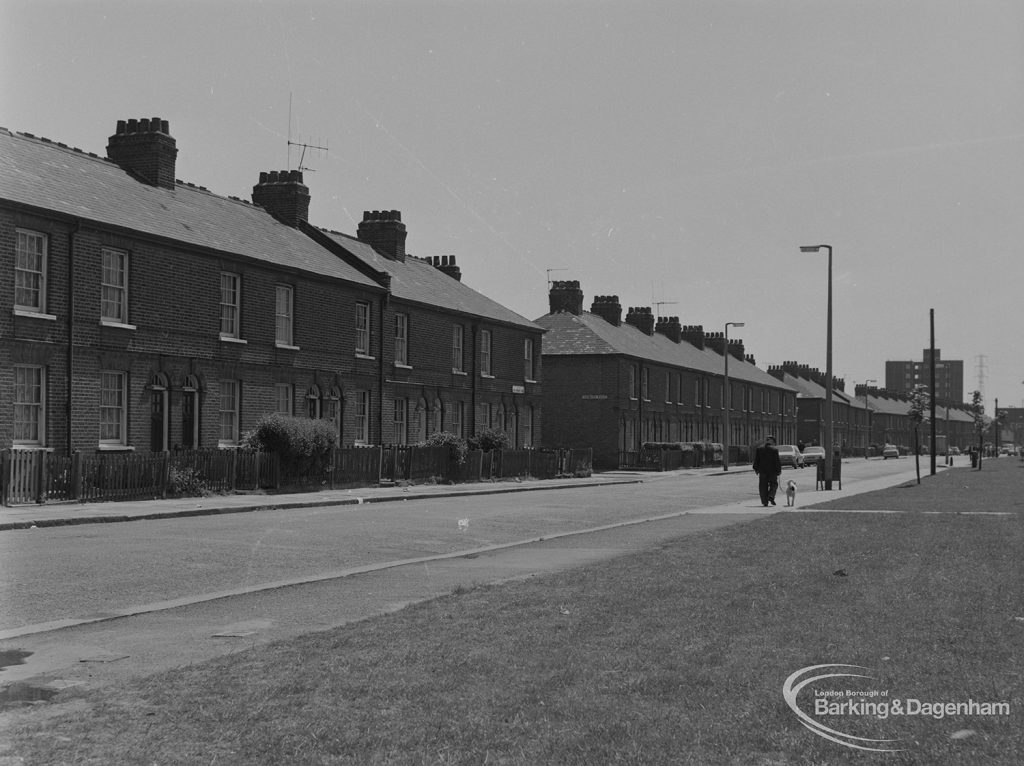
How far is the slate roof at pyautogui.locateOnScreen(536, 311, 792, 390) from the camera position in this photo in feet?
209

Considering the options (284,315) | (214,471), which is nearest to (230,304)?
(284,315)

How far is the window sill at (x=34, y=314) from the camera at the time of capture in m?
25.4

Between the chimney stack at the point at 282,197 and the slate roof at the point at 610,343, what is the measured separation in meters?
24.7

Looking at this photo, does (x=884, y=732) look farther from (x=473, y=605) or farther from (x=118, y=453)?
(x=118, y=453)

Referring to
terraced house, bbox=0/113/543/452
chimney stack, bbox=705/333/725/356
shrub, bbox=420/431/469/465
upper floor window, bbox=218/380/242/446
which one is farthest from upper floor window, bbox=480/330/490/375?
chimney stack, bbox=705/333/725/356

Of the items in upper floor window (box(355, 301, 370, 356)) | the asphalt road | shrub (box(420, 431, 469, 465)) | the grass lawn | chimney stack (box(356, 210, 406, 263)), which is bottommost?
the asphalt road

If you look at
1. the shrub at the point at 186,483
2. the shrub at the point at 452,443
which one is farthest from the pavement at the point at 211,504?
the shrub at the point at 452,443

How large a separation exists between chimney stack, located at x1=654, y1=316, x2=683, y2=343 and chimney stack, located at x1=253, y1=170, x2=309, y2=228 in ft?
147

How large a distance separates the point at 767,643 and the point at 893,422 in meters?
162

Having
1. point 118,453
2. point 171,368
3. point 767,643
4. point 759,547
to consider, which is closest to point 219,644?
point 767,643

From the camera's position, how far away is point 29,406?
2591 cm

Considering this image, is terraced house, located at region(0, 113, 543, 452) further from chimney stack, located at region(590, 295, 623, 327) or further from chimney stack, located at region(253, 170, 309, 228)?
chimney stack, located at region(590, 295, 623, 327)

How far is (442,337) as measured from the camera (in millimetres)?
44281

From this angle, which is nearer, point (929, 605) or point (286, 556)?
point (929, 605)
